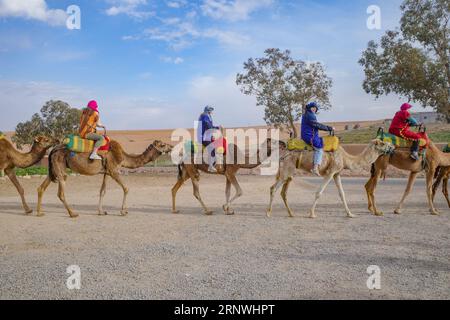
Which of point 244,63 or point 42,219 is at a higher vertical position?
point 244,63

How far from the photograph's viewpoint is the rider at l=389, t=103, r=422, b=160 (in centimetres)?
1062

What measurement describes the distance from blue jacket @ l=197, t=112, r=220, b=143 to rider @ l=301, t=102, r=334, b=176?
8.64 ft

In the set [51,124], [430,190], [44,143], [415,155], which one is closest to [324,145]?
[415,155]

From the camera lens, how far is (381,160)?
10961 millimetres

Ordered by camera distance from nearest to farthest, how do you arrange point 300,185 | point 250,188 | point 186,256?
1. point 186,256
2. point 250,188
3. point 300,185

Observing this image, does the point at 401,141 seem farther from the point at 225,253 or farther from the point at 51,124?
the point at 51,124

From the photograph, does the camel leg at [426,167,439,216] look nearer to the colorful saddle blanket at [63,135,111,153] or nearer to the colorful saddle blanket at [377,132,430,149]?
the colorful saddle blanket at [377,132,430,149]

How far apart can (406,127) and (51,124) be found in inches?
997

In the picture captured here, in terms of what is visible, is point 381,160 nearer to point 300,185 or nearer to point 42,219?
point 300,185

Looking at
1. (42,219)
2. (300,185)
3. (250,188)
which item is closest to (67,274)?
(42,219)

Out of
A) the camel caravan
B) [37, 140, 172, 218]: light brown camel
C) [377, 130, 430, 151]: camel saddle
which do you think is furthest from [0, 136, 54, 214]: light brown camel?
[377, 130, 430, 151]: camel saddle

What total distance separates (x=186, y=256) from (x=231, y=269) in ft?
3.63
